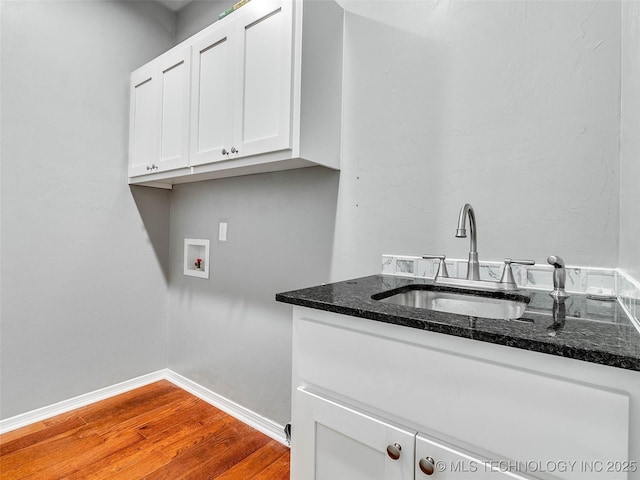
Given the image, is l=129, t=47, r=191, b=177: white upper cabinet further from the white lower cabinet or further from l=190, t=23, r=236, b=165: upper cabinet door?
the white lower cabinet

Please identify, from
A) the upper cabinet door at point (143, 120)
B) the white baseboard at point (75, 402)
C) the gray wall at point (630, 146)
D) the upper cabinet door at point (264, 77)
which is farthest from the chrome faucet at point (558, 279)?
the white baseboard at point (75, 402)

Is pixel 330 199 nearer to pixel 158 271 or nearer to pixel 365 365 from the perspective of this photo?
pixel 365 365

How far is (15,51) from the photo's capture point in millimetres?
1780

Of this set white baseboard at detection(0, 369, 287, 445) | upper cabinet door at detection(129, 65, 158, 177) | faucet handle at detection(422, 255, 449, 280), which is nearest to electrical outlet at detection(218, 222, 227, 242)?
upper cabinet door at detection(129, 65, 158, 177)

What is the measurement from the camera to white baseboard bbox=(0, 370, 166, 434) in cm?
181

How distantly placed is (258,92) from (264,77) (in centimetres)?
7

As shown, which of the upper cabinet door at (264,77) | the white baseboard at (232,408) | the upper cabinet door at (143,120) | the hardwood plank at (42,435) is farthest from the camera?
the upper cabinet door at (143,120)

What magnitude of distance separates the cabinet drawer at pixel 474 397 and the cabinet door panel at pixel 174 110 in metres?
1.41

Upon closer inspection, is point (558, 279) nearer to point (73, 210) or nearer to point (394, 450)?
point (394, 450)

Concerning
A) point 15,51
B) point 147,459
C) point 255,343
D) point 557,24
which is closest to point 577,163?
point 557,24

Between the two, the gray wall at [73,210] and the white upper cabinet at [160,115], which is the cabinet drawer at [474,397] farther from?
the gray wall at [73,210]

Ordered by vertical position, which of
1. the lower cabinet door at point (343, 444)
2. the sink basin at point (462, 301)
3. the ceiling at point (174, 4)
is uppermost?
the ceiling at point (174, 4)

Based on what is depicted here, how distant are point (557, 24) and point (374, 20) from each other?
2.35ft

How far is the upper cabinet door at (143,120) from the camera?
6.63ft
